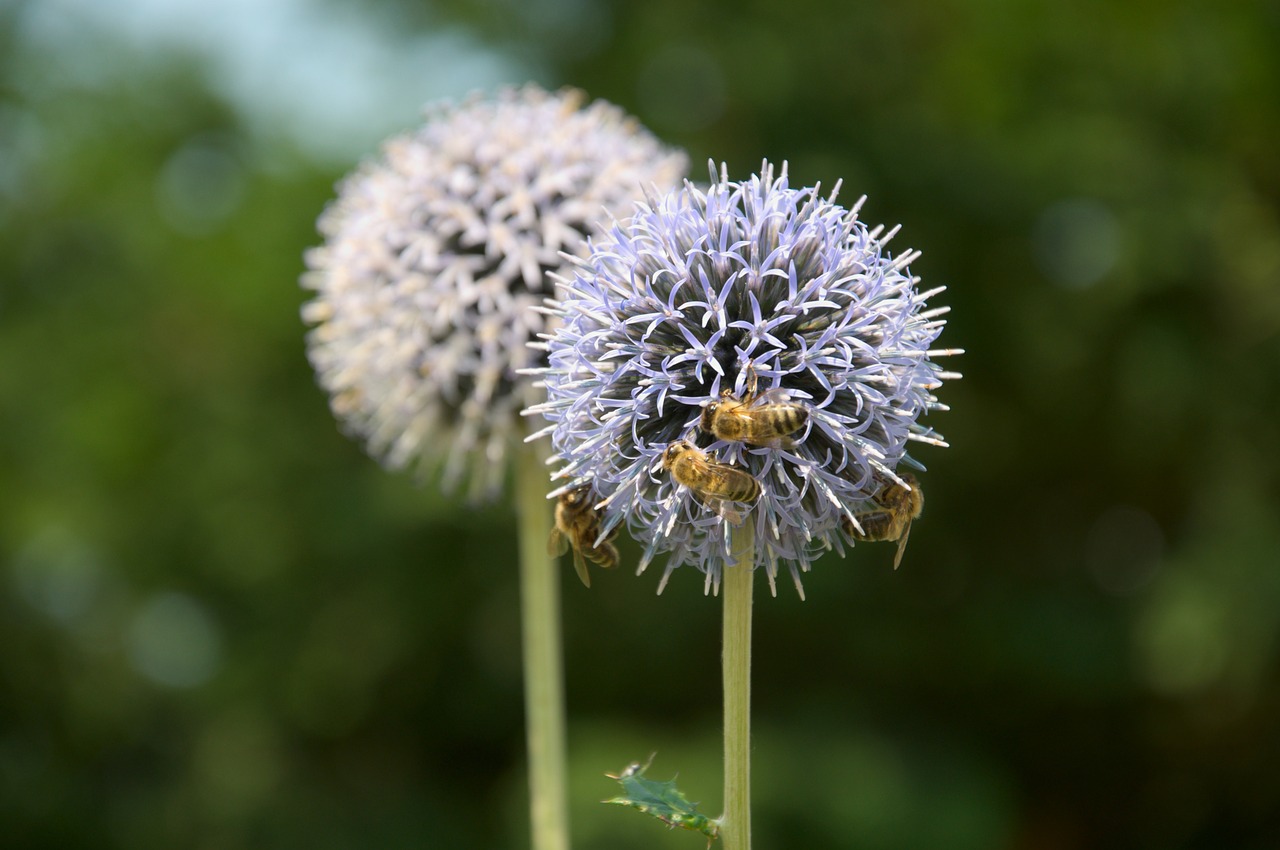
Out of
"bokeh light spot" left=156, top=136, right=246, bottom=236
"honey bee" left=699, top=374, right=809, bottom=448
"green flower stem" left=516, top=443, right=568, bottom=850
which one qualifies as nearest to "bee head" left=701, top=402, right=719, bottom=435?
"honey bee" left=699, top=374, right=809, bottom=448

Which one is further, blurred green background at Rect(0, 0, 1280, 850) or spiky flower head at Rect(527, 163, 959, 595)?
blurred green background at Rect(0, 0, 1280, 850)

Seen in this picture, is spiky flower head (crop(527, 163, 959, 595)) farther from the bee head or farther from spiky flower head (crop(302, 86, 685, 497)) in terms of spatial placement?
spiky flower head (crop(302, 86, 685, 497))

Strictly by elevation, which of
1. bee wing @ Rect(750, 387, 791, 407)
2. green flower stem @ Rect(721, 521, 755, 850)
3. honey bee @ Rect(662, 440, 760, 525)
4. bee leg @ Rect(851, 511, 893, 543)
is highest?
bee wing @ Rect(750, 387, 791, 407)

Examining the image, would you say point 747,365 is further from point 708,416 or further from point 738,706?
point 738,706

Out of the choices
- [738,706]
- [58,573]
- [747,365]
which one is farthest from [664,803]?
[58,573]

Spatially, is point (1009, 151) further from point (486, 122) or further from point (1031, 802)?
point (486, 122)

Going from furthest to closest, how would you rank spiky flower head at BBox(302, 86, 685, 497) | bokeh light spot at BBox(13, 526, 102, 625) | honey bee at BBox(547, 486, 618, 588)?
bokeh light spot at BBox(13, 526, 102, 625)
spiky flower head at BBox(302, 86, 685, 497)
honey bee at BBox(547, 486, 618, 588)
